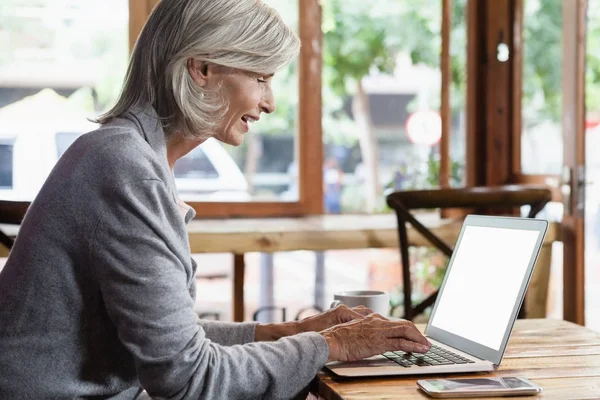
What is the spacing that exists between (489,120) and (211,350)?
2.76 m

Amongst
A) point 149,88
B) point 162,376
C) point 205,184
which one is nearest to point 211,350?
point 162,376

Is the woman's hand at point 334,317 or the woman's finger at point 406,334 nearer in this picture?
the woman's finger at point 406,334

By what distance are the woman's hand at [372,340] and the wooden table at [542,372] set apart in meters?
0.05

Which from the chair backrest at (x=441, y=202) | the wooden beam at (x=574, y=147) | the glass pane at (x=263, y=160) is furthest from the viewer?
the glass pane at (x=263, y=160)

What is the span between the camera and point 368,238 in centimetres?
311

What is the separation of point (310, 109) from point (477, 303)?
7.26 feet

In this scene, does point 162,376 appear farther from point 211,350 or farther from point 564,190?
point 564,190

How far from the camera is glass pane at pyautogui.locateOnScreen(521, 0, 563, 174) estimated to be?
11.1ft

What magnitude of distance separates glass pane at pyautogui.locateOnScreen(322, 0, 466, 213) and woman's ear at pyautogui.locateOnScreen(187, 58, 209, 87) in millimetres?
2265

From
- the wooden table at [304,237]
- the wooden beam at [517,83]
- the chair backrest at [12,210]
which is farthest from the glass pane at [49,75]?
the wooden beam at [517,83]

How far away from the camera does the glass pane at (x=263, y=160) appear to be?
3.48 meters

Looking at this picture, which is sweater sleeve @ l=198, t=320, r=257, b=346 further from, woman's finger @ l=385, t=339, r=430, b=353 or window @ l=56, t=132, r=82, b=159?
window @ l=56, t=132, r=82, b=159

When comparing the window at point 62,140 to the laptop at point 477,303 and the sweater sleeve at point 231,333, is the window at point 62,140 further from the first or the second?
the laptop at point 477,303

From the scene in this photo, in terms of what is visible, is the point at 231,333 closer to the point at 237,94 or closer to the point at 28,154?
the point at 237,94
